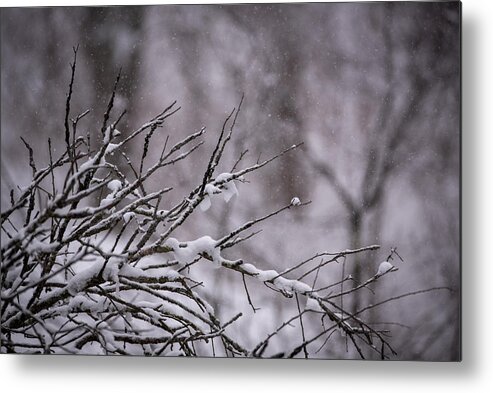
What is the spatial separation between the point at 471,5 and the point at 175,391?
158 centimetres

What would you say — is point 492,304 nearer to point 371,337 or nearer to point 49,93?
point 371,337

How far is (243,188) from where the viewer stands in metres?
2.52

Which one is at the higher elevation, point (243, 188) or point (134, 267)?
point (243, 188)

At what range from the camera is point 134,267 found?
2.51 metres

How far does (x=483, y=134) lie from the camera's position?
247 centimetres

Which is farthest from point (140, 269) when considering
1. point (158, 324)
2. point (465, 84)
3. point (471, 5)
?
point (471, 5)

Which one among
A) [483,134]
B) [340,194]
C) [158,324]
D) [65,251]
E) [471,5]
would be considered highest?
[471,5]

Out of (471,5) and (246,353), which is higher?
(471,5)

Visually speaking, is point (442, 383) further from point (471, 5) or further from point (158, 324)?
point (471, 5)

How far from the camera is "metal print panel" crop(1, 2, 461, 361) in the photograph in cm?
247

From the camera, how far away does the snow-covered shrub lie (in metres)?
2.49

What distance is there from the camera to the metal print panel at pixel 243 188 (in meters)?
2.47

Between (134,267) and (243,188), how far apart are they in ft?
1.42

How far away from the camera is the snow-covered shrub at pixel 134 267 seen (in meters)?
2.49
